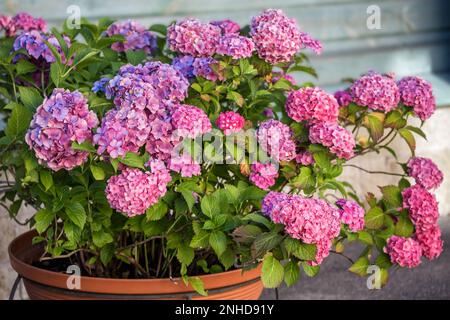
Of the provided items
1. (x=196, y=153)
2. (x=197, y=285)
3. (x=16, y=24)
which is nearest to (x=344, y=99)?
(x=196, y=153)

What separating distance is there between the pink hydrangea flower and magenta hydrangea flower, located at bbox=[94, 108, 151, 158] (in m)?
0.29

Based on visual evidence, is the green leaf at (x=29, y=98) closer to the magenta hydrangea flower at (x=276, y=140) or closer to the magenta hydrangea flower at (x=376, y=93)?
the magenta hydrangea flower at (x=276, y=140)

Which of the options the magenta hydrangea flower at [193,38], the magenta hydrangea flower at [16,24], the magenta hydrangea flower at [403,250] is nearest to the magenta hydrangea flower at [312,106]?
the magenta hydrangea flower at [193,38]

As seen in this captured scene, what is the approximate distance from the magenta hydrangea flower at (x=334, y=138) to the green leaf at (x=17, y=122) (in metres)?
0.64

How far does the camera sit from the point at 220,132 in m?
1.73

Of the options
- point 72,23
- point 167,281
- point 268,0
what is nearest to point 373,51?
point 268,0

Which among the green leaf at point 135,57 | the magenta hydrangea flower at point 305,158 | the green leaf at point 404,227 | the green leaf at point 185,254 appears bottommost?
the green leaf at point 404,227

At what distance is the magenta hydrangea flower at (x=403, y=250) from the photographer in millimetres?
1883

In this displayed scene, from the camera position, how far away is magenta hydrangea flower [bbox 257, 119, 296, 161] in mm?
1762

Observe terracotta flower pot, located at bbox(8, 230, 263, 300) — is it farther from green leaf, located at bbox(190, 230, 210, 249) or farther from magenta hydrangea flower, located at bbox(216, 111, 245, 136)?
magenta hydrangea flower, located at bbox(216, 111, 245, 136)

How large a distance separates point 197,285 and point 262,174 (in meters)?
0.29

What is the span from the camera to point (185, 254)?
1762 millimetres

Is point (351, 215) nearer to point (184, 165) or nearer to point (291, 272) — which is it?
point (291, 272)
